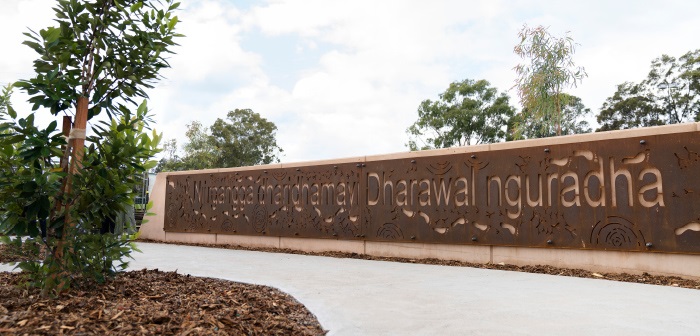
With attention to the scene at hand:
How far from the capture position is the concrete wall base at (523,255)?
22.6 feet

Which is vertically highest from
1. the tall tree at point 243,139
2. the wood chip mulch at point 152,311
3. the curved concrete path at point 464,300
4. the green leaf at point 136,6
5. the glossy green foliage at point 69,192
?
the tall tree at point 243,139

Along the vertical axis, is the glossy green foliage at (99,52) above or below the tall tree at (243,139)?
below

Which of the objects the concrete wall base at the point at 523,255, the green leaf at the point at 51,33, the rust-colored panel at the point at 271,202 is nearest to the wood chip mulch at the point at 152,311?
the green leaf at the point at 51,33

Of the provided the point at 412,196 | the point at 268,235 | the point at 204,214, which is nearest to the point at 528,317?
the point at 412,196

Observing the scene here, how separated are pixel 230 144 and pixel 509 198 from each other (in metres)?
33.1

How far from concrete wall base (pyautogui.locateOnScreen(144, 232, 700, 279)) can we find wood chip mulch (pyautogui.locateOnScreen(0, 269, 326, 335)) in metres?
4.31

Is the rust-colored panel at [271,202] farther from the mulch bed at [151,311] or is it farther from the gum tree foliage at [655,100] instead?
the gum tree foliage at [655,100]

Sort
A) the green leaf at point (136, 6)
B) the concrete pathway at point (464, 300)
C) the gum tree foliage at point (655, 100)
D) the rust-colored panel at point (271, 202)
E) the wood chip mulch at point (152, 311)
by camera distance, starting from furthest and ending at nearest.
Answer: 1. the gum tree foliage at point (655, 100)
2. the rust-colored panel at point (271, 202)
3. the green leaf at point (136, 6)
4. the concrete pathway at point (464, 300)
5. the wood chip mulch at point (152, 311)

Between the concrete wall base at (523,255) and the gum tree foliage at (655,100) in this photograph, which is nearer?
the concrete wall base at (523,255)

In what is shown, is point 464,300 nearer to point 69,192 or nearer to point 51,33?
point 69,192

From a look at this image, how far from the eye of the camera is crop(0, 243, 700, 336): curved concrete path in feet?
14.0

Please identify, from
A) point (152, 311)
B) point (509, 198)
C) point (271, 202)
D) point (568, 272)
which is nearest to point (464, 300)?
point (568, 272)

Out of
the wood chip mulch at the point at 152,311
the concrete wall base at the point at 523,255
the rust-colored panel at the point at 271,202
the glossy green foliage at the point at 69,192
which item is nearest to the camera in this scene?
the wood chip mulch at the point at 152,311

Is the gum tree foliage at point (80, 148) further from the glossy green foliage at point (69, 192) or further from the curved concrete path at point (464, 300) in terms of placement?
the curved concrete path at point (464, 300)
